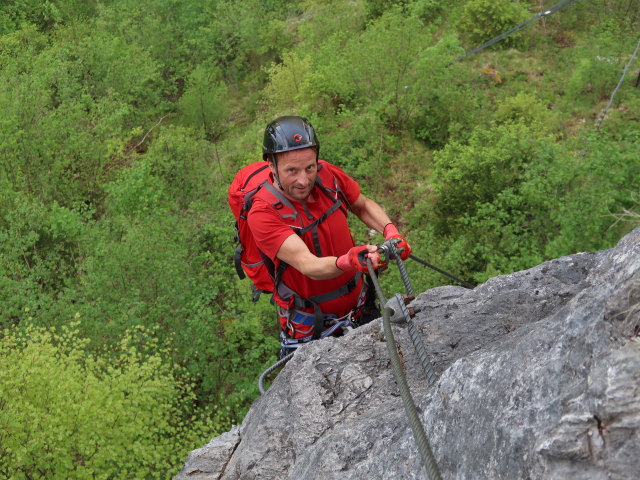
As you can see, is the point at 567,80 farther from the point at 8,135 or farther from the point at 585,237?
the point at 8,135

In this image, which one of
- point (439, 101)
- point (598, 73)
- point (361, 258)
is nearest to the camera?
point (361, 258)

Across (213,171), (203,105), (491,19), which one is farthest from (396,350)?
(203,105)

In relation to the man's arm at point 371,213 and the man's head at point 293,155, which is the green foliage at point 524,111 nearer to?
the man's arm at point 371,213

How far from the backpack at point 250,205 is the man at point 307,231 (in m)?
0.01

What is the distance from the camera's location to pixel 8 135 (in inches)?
627

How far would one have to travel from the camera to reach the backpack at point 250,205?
4352mm

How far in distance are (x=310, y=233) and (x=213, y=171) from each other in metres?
15.0

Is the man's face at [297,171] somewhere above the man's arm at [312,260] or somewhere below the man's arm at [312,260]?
above

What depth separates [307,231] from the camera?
4172mm

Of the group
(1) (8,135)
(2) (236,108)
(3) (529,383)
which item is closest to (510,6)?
(2) (236,108)

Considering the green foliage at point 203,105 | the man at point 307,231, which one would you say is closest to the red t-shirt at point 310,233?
the man at point 307,231

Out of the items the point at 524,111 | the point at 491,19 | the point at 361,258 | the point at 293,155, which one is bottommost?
the point at 524,111

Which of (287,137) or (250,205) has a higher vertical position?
(287,137)

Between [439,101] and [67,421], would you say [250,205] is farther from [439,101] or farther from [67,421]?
[439,101]
